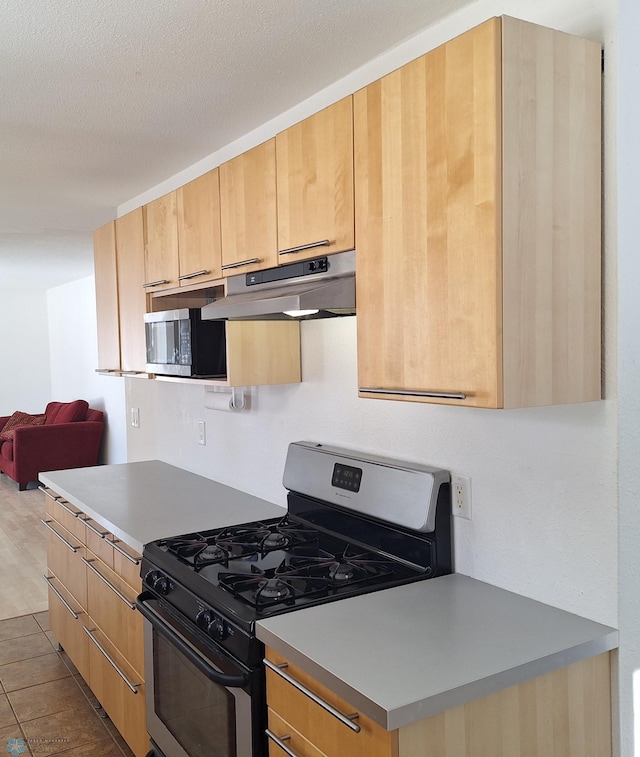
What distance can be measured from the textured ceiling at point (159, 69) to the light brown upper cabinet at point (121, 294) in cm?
31

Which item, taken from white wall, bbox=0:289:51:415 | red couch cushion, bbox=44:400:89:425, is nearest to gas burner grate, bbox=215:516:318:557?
red couch cushion, bbox=44:400:89:425

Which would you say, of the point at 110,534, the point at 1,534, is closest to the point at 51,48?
the point at 110,534

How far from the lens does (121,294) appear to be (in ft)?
11.3

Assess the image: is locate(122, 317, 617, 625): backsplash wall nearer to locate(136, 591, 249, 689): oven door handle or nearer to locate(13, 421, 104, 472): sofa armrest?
locate(136, 591, 249, 689): oven door handle

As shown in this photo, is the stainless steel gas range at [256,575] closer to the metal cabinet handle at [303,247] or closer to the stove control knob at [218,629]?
the stove control knob at [218,629]

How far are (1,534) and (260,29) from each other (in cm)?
504

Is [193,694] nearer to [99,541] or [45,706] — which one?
[99,541]

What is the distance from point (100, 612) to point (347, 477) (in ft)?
4.03

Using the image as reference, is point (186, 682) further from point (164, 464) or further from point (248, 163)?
point (164, 464)

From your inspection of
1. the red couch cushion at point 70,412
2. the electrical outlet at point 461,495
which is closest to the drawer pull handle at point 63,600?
the electrical outlet at point 461,495

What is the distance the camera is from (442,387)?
1.52 m

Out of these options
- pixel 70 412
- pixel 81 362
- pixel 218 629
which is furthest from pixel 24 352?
pixel 218 629

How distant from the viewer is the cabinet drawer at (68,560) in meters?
2.93

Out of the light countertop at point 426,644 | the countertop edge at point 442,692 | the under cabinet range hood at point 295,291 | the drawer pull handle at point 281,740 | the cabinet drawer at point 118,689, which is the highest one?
A: the under cabinet range hood at point 295,291
